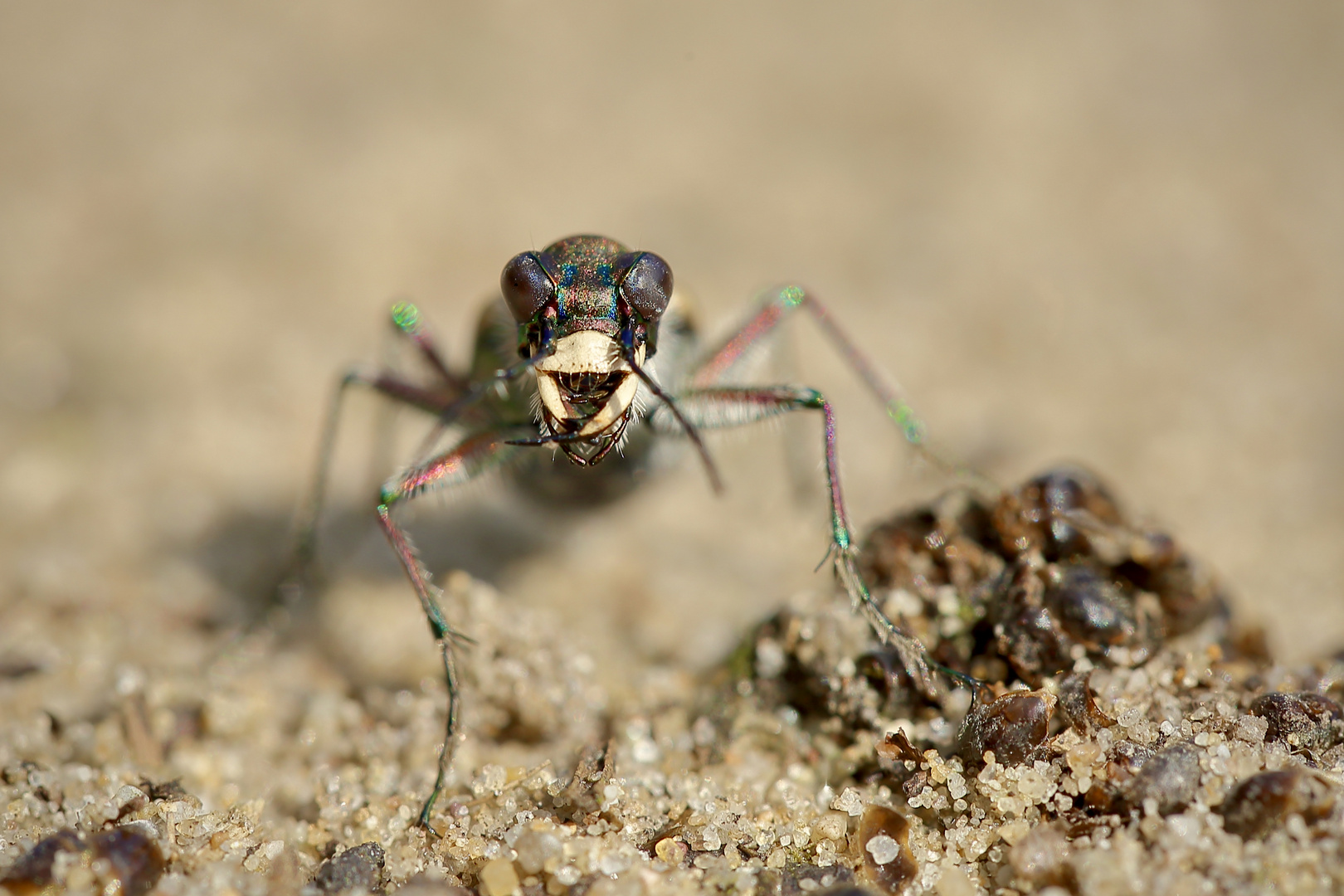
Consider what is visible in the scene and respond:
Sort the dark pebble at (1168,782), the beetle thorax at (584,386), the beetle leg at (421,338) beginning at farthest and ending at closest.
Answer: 1. the beetle leg at (421,338)
2. the beetle thorax at (584,386)
3. the dark pebble at (1168,782)

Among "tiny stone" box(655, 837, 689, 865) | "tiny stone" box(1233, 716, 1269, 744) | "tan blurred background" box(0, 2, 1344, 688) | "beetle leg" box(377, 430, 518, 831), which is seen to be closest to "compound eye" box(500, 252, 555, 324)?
"beetle leg" box(377, 430, 518, 831)

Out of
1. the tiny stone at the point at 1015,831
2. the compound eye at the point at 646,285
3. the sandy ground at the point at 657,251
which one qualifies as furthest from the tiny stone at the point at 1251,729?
the compound eye at the point at 646,285

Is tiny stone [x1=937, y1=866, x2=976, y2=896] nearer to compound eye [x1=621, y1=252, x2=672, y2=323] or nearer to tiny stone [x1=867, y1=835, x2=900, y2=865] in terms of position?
tiny stone [x1=867, y1=835, x2=900, y2=865]

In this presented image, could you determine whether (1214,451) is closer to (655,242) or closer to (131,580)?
(655,242)

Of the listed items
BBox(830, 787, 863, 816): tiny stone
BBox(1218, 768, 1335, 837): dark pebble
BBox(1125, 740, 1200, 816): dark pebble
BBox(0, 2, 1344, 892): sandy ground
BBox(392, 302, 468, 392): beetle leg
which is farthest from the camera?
BBox(0, 2, 1344, 892): sandy ground

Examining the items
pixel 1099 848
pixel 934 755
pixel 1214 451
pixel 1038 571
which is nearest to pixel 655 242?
pixel 1214 451

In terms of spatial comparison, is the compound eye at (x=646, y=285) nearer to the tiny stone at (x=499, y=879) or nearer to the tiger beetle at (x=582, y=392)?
the tiger beetle at (x=582, y=392)

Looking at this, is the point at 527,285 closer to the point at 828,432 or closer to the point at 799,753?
the point at 828,432
